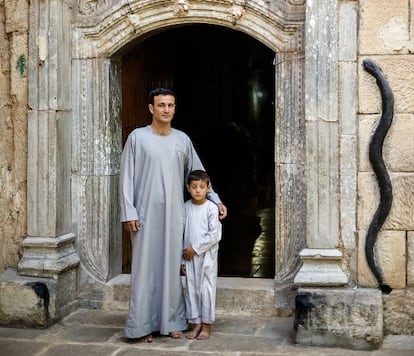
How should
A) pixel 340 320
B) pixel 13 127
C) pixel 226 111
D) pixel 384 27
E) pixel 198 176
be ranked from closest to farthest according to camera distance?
pixel 340 320
pixel 198 176
pixel 384 27
pixel 13 127
pixel 226 111

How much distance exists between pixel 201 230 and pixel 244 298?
34.7 inches

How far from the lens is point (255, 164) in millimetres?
13594

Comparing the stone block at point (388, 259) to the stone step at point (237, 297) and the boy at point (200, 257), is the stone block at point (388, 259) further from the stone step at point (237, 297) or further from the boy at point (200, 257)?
the boy at point (200, 257)

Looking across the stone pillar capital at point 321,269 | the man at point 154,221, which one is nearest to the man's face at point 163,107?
the man at point 154,221

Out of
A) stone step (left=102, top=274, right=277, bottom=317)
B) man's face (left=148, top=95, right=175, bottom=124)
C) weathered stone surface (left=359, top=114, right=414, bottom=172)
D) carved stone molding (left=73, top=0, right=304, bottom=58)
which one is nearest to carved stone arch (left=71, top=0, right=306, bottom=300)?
carved stone molding (left=73, top=0, right=304, bottom=58)

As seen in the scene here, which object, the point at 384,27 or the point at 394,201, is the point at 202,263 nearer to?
the point at 394,201

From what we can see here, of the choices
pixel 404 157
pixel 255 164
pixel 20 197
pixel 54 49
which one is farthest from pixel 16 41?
pixel 255 164

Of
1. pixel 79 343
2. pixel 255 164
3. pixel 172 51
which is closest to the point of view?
pixel 79 343

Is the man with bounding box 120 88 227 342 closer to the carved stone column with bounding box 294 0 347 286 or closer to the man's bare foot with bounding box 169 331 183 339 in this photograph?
the man's bare foot with bounding box 169 331 183 339

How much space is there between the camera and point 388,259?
534cm

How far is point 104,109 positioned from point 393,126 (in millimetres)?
2340

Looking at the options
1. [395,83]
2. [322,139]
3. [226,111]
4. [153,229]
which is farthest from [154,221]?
[226,111]

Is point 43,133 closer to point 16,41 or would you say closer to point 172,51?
point 16,41

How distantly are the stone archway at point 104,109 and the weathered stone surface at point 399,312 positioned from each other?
2.53 feet
